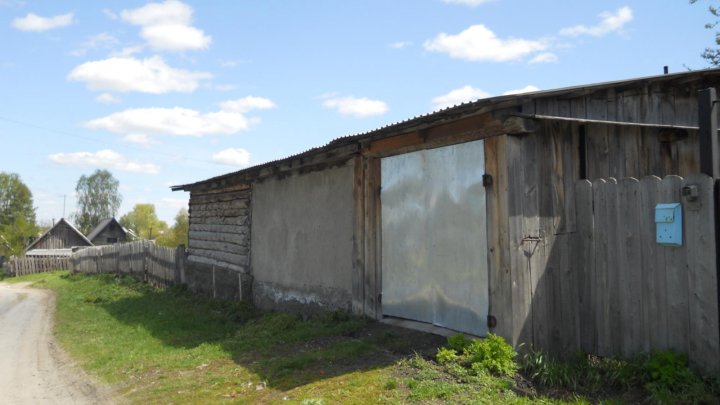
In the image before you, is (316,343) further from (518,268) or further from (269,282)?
(269,282)

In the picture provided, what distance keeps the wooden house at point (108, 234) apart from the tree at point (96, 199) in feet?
74.3

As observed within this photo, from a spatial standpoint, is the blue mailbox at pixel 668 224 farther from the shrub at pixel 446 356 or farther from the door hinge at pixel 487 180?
the shrub at pixel 446 356

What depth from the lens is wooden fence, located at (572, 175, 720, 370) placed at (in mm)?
5000

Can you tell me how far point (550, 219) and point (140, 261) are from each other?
19.3 meters

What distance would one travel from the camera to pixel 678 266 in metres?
5.23

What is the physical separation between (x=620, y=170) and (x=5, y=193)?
77.0 meters

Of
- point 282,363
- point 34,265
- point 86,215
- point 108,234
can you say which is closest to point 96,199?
point 86,215

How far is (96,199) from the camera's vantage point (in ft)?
274

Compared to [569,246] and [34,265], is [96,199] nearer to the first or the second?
[34,265]

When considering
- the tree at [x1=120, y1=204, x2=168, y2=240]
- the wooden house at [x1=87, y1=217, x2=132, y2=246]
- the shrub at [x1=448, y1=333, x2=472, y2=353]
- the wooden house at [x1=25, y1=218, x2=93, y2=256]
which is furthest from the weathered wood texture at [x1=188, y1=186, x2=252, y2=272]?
the tree at [x1=120, y1=204, x2=168, y2=240]

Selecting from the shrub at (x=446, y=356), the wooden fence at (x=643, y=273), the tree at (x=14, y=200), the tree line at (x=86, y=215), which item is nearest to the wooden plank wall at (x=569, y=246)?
the wooden fence at (x=643, y=273)

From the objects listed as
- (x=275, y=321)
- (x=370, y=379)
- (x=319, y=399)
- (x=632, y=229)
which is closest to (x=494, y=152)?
(x=632, y=229)

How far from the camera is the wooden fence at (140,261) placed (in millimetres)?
18172

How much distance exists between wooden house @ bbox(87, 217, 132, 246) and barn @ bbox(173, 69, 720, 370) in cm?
5719
